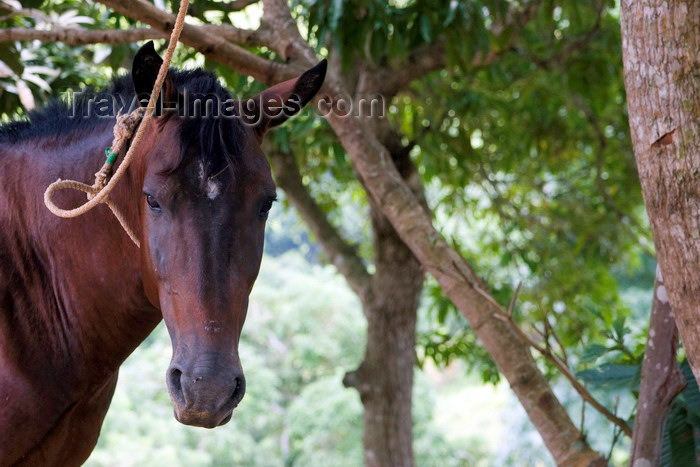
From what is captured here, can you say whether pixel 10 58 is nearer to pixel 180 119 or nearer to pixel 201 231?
pixel 180 119

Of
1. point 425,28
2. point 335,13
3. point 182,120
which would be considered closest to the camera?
point 182,120

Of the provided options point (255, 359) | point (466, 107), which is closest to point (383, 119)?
point (466, 107)

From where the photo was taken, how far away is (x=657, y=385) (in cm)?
238

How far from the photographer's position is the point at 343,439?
1393cm

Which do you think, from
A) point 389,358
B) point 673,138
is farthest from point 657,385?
point 389,358

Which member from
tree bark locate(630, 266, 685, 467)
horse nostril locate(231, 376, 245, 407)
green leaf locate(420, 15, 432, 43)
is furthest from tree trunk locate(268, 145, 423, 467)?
horse nostril locate(231, 376, 245, 407)

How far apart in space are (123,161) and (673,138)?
1427mm

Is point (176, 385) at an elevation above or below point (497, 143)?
below

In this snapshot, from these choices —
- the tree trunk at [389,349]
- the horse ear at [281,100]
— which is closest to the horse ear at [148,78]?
the horse ear at [281,100]

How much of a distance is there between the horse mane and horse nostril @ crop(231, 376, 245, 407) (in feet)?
1.69

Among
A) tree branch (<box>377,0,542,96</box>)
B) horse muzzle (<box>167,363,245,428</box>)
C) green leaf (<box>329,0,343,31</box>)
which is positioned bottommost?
horse muzzle (<box>167,363,245,428</box>)

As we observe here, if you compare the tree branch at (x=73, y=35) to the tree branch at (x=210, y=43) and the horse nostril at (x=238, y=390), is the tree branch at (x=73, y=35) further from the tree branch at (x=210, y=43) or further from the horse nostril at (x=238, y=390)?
the horse nostril at (x=238, y=390)

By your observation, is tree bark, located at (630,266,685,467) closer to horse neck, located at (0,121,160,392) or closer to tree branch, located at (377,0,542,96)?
horse neck, located at (0,121,160,392)

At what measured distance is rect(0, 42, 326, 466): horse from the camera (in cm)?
178
